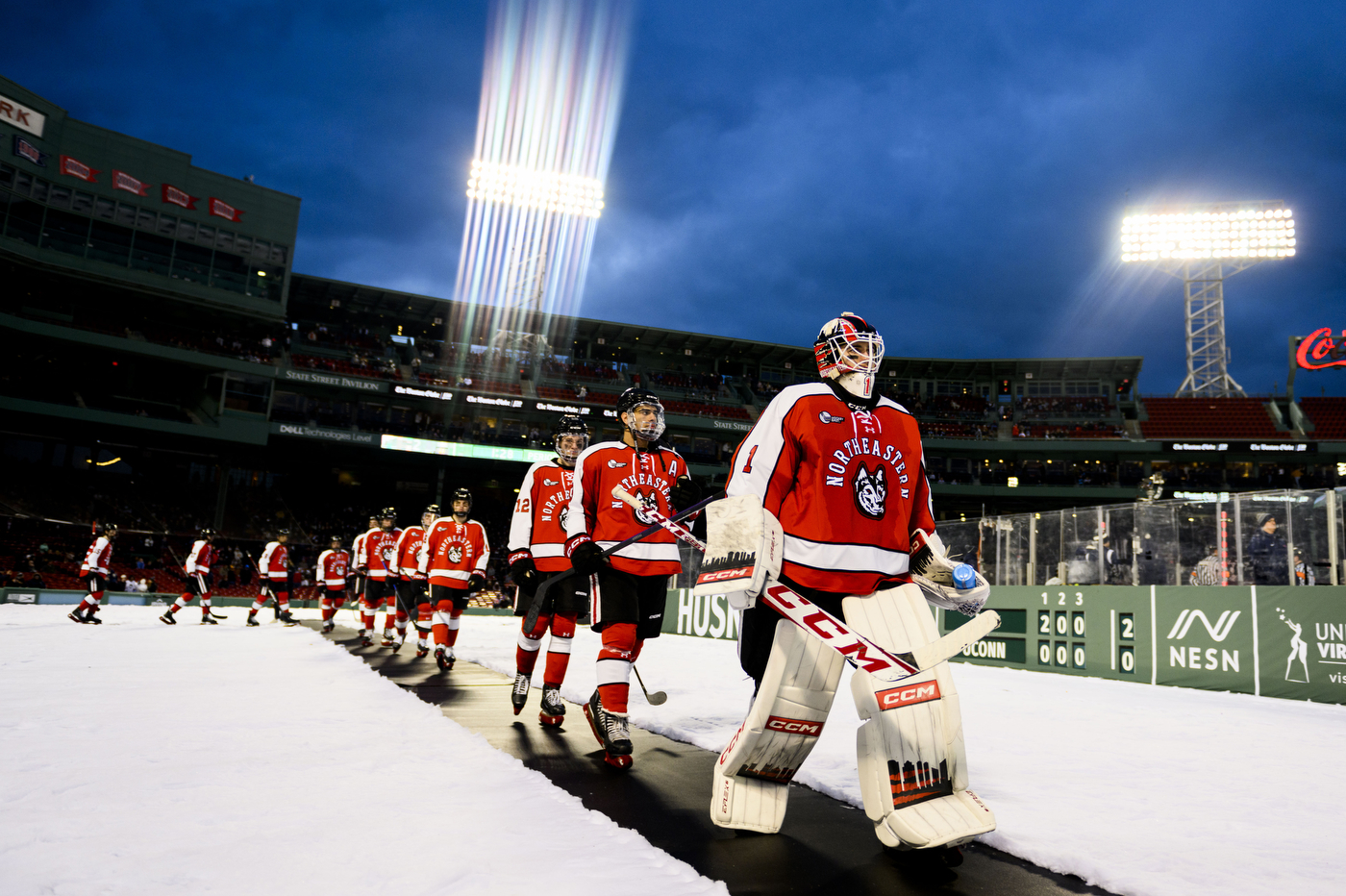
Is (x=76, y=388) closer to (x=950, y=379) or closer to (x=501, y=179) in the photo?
(x=501, y=179)

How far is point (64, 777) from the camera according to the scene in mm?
3244

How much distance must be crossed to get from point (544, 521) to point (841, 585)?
3.52 meters

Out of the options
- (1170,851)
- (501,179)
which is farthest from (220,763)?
(501,179)

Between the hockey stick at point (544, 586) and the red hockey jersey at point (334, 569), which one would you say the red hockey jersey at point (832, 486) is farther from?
the red hockey jersey at point (334, 569)

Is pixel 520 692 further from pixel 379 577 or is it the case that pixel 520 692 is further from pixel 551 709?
pixel 379 577

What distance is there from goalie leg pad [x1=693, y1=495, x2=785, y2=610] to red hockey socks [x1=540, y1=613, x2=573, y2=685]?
2.78 meters

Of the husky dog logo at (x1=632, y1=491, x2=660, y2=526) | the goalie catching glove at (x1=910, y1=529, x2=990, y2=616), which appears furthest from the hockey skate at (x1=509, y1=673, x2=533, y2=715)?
the goalie catching glove at (x1=910, y1=529, x2=990, y2=616)

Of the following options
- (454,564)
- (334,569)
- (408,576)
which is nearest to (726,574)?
(454,564)

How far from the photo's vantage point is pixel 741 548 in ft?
9.86

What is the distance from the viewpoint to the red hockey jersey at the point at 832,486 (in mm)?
3129

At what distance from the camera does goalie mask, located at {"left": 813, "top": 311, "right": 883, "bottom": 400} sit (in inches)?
131

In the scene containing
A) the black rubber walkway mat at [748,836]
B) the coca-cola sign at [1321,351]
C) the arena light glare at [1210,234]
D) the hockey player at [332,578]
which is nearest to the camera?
the black rubber walkway mat at [748,836]

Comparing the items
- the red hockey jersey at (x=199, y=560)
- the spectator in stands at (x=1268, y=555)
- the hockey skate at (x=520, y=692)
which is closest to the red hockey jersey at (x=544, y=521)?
the hockey skate at (x=520, y=692)

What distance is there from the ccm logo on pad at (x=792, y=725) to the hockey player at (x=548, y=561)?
110 inches
